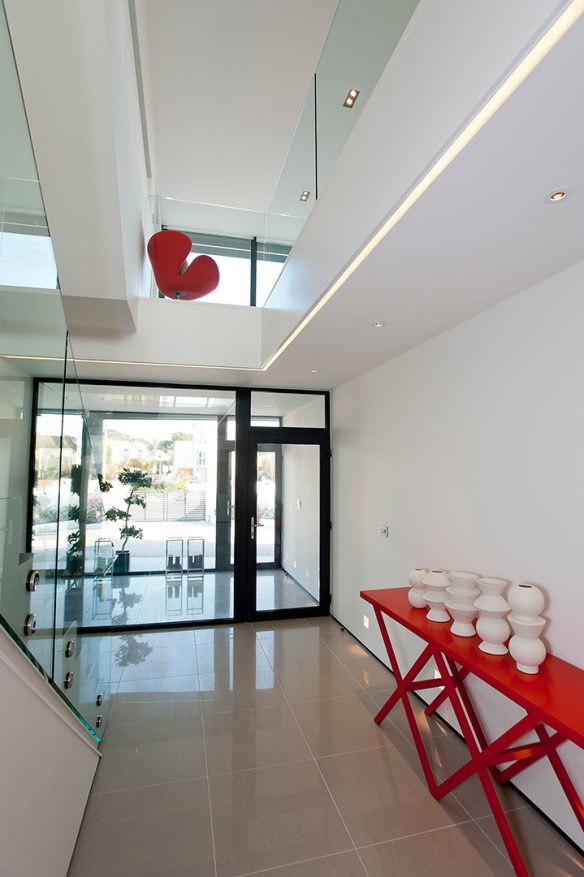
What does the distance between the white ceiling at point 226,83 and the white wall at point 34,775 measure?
13.0 ft

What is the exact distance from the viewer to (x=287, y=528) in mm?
5086

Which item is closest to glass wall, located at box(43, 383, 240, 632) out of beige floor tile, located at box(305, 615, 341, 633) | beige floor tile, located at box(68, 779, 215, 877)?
beige floor tile, located at box(305, 615, 341, 633)

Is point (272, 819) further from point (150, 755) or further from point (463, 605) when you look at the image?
point (463, 605)

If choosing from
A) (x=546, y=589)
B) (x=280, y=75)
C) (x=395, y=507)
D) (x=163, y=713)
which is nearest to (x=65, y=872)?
(x=163, y=713)

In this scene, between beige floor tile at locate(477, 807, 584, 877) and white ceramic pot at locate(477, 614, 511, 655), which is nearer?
beige floor tile at locate(477, 807, 584, 877)

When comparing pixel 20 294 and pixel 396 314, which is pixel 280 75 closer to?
pixel 396 314

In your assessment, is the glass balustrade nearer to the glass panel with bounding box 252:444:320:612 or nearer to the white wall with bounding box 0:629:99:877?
the glass panel with bounding box 252:444:320:612

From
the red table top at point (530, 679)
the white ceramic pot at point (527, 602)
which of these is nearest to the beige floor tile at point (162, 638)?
the red table top at point (530, 679)

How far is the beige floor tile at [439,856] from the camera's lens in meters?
1.84

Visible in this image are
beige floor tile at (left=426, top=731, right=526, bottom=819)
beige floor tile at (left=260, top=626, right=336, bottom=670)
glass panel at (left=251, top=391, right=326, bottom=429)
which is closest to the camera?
beige floor tile at (left=426, top=731, right=526, bottom=819)

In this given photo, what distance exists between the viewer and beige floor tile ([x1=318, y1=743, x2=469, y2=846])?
2.07 meters

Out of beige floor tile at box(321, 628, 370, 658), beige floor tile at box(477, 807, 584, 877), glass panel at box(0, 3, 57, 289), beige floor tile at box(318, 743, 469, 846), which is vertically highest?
glass panel at box(0, 3, 57, 289)

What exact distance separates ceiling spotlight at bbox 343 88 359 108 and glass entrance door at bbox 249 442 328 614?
3.43 metres

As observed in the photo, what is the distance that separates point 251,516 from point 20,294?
13.1ft
